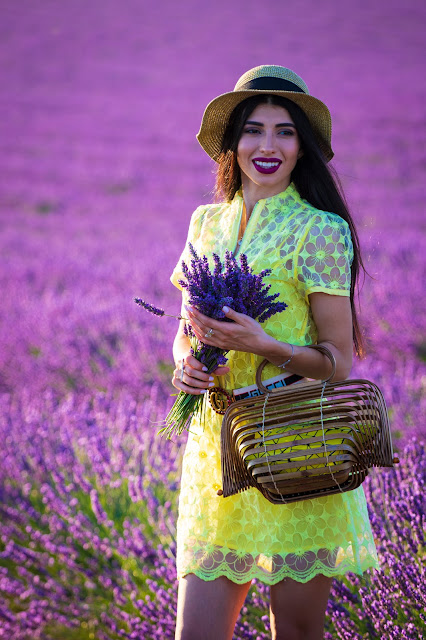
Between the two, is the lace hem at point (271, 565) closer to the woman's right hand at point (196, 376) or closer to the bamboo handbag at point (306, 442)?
the bamboo handbag at point (306, 442)

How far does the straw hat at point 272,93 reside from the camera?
1.62 metres

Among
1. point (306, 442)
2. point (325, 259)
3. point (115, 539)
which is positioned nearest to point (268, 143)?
point (325, 259)

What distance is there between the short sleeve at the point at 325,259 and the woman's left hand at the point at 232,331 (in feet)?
0.64

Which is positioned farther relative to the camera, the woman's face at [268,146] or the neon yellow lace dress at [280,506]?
the woman's face at [268,146]

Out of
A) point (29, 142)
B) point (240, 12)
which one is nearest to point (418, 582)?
point (240, 12)

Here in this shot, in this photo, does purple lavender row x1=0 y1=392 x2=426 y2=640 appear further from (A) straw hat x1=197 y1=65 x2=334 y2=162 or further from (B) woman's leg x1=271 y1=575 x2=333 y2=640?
(A) straw hat x1=197 y1=65 x2=334 y2=162

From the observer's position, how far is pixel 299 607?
1484 millimetres

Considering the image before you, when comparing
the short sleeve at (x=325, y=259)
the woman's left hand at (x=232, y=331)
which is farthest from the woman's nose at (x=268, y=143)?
the woman's left hand at (x=232, y=331)

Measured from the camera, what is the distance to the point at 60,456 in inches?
121

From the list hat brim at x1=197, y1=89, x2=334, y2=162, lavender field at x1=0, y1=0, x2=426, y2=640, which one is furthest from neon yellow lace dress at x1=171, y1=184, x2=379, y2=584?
lavender field at x1=0, y1=0, x2=426, y2=640

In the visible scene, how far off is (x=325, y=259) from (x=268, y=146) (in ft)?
1.05

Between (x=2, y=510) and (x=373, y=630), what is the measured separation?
5.73 ft

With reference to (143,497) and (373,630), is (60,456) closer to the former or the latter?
(143,497)

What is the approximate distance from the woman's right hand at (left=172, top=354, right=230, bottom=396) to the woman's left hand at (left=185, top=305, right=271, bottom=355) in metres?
0.08
